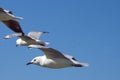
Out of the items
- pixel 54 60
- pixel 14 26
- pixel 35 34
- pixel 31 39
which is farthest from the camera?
pixel 35 34

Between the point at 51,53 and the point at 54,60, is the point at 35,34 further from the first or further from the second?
the point at 54,60

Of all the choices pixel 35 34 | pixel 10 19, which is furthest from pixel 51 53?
pixel 35 34

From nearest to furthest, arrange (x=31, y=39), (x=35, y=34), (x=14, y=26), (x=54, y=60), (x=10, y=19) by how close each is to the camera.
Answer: (x=54, y=60)
(x=10, y=19)
(x=14, y=26)
(x=31, y=39)
(x=35, y=34)

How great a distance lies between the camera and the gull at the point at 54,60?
1480 centimetres

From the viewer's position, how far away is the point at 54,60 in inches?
609

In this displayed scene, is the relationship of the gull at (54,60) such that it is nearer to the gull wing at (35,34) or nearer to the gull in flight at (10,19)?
the gull in flight at (10,19)

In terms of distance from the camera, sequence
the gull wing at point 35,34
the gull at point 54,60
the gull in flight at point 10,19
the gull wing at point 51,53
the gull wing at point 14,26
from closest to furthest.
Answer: the gull at point 54,60 → the gull wing at point 51,53 → the gull in flight at point 10,19 → the gull wing at point 14,26 → the gull wing at point 35,34

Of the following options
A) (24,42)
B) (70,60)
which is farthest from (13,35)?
(24,42)

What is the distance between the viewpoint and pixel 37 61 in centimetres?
1625

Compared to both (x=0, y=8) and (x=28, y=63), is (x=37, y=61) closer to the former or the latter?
(x=28, y=63)

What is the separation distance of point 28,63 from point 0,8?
2.16 m

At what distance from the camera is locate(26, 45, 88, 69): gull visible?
14.8m

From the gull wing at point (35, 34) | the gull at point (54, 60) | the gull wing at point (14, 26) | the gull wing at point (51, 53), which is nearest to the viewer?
the gull at point (54, 60)

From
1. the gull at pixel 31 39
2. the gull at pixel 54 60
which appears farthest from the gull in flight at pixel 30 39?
the gull at pixel 54 60
